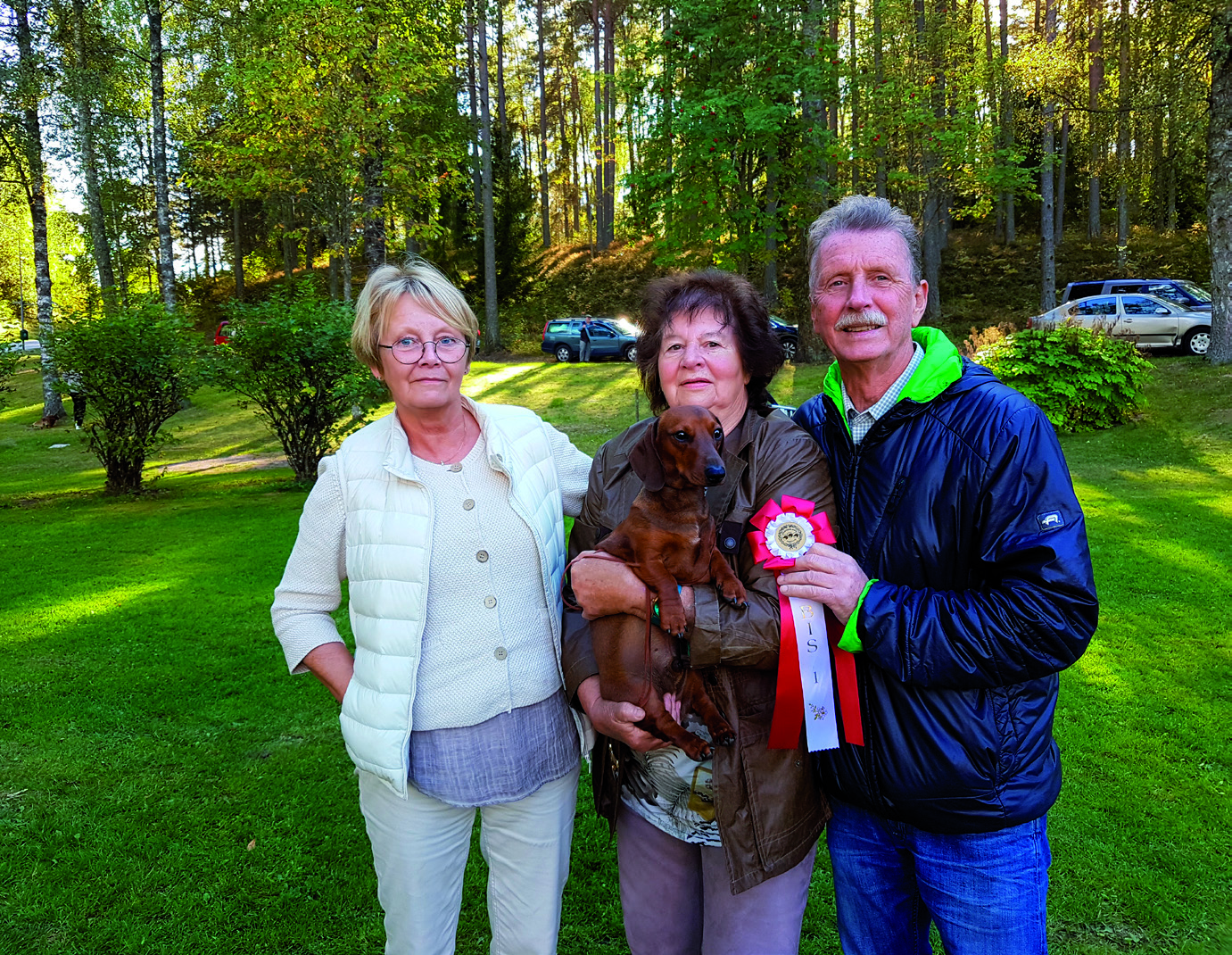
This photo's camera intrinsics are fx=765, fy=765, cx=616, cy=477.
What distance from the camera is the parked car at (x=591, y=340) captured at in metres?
23.2

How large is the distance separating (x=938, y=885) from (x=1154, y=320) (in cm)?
2056

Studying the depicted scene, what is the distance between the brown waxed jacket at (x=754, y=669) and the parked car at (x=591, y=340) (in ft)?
68.1

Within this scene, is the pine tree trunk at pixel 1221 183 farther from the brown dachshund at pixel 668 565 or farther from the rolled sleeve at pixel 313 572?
the rolled sleeve at pixel 313 572

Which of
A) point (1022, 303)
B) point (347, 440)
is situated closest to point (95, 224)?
point (347, 440)

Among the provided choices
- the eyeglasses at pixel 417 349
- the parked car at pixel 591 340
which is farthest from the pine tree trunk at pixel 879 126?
the eyeglasses at pixel 417 349

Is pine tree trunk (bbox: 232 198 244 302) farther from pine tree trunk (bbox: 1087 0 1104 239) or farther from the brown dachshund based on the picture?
the brown dachshund

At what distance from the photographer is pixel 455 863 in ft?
7.41

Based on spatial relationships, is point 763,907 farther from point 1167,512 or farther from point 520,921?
point 1167,512

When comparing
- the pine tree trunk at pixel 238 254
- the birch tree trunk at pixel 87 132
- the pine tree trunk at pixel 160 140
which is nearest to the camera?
the birch tree trunk at pixel 87 132

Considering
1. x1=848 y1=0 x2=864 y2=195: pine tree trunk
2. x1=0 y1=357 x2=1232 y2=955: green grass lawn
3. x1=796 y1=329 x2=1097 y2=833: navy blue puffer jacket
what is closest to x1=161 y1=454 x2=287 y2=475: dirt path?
x1=0 y1=357 x2=1232 y2=955: green grass lawn

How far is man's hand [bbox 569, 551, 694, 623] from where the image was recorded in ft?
6.51

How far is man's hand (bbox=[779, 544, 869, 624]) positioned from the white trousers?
101 cm

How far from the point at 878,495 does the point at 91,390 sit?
452 inches

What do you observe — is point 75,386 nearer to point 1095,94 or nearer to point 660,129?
point 660,129
